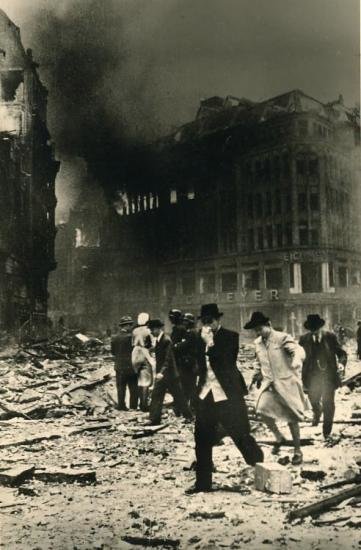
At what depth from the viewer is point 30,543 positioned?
449 centimetres

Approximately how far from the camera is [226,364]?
18.9 ft

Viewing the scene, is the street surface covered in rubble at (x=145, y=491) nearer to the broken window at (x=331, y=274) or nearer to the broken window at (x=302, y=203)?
the broken window at (x=331, y=274)

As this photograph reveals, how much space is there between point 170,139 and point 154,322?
3855cm

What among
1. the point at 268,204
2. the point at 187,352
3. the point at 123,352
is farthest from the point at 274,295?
the point at 187,352

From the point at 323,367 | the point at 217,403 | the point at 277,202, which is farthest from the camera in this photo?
the point at 277,202

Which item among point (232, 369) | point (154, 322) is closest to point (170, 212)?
point (154, 322)

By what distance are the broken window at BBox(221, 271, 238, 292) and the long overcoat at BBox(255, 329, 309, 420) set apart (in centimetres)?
4091

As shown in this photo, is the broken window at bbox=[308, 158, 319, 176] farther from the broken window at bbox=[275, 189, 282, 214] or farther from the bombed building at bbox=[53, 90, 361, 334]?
the broken window at bbox=[275, 189, 282, 214]

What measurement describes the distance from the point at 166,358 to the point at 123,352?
6.54 ft

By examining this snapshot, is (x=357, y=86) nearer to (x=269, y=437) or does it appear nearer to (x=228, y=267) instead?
(x=269, y=437)

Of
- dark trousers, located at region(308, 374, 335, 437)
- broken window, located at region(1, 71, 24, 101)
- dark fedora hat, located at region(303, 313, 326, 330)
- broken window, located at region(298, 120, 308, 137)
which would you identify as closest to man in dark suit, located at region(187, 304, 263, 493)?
dark trousers, located at region(308, 374, 335, 437)

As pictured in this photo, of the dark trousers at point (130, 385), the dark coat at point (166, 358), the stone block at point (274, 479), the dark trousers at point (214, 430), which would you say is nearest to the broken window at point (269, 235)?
the dark trousers at point (130, 385)

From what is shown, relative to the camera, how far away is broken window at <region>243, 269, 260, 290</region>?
46.5 meters

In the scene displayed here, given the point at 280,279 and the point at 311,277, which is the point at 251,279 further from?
the point at 311,277
